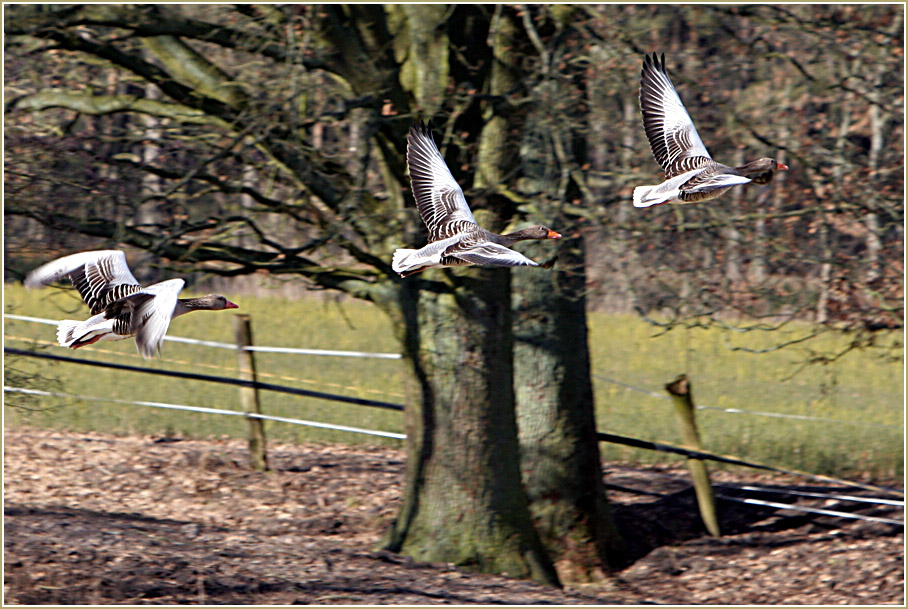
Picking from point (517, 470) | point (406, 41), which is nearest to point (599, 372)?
point (517, 470)

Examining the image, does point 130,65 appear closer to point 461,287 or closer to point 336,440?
point 461,287

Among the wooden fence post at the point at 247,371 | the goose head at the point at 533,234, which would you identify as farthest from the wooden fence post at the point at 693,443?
the goose head at the point at 533,234

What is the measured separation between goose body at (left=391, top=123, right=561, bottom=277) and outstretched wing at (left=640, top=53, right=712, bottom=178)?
0.57 metres

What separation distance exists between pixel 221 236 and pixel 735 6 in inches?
149

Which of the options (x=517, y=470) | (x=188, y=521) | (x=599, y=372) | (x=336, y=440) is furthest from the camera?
(x=599, y=372)

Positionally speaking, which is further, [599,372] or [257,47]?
[599,372]

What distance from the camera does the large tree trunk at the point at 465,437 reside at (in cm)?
726

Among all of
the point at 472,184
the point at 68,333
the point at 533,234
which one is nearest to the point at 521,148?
the point at 472,184

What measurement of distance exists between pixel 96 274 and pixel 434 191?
1375 millimetres

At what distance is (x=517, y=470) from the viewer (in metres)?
7.60

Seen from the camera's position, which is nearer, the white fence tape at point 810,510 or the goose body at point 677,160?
the goose body at point 677,160

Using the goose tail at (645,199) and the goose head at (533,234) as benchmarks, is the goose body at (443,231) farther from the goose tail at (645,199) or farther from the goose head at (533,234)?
the goose tail at (645,199)

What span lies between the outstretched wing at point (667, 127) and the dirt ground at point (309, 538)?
3.87 meters

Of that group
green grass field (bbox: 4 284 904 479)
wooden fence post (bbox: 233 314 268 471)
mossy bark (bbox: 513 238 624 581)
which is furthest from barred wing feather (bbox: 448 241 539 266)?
wooden fence post (bbox: 233 314 268 471)
